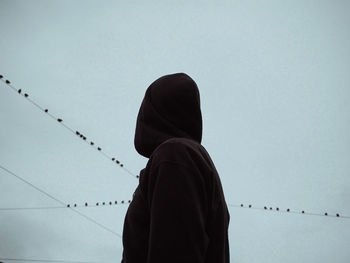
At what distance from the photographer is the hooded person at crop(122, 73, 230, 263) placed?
3.01ft

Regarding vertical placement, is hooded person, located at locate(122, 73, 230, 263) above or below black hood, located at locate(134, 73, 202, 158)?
below

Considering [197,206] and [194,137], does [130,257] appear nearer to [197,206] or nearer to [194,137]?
[197,206]

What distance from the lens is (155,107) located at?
4.57 ft

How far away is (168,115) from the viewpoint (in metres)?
1.36

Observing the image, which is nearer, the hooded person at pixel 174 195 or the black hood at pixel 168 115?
the hooded person at pixel 174 195

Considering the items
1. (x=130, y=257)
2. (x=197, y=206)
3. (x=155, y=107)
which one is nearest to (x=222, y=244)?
(x=197, y=206)

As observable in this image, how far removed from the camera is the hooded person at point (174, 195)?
0.92 metres

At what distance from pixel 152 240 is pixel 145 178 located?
0.83 ft

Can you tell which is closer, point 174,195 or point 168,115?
point 174,195

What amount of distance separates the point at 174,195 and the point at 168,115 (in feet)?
1.66

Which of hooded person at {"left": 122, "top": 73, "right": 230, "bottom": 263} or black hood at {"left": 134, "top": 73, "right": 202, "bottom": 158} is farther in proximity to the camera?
black hood at {"left": 134, "top": 73, "right": 202, "bottom": 158}

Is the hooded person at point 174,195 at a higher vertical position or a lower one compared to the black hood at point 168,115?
lower

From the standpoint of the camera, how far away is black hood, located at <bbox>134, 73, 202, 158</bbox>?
4.41 feet

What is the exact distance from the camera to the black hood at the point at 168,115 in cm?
134
